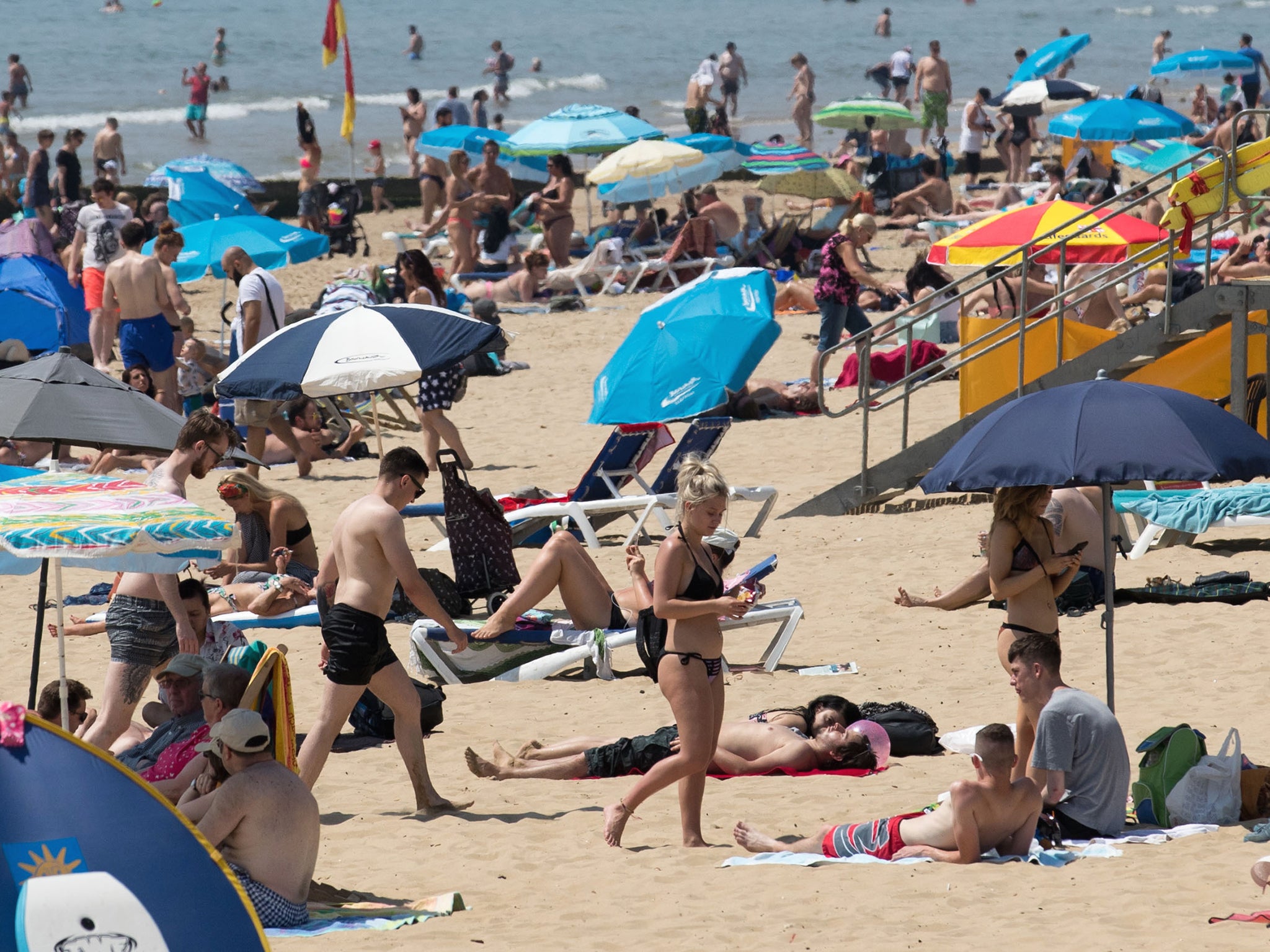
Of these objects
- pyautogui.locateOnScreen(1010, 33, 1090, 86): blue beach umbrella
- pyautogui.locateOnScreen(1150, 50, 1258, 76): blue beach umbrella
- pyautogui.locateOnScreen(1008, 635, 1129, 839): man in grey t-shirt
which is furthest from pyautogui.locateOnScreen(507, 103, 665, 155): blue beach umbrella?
pyautogui.locateOnScreen(1008, 635, 1129, 839): man in grey t-shirt

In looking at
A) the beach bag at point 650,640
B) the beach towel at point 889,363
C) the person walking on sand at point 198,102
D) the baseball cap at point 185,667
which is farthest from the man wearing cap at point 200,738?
the person walking on sand at point 198,102

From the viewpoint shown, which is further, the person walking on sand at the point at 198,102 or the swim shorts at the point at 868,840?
the person walking on sand at the point at 198,102

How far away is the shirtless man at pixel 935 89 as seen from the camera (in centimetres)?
2708

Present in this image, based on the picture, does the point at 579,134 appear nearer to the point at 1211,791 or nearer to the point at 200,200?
the point at 200,200

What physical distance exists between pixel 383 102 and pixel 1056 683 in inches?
1672

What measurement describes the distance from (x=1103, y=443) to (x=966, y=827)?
1239mm

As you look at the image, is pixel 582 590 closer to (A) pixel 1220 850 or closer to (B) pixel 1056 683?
A: (B) pixel 1056 683

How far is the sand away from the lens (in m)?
4.25

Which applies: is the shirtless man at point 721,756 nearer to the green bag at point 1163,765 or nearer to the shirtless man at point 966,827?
the shirtless man at point 966,827

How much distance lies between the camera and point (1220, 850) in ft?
15.5

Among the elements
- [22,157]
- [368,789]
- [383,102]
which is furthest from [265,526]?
[383,102]

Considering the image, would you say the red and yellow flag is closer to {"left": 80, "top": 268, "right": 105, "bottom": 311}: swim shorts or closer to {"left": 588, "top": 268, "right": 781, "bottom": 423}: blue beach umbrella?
{"left": 80, "top": 268, "right": 105, "bottom": 311}: swim shorts

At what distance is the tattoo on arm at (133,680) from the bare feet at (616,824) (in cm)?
178

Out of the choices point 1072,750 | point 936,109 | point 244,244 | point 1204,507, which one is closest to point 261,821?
point 1072,750
